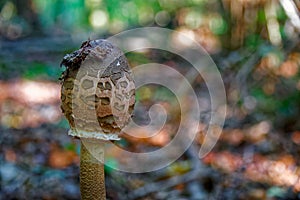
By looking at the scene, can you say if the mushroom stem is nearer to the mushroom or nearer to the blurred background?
the mushroom

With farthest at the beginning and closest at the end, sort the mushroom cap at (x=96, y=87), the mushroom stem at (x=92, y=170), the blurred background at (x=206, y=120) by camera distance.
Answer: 1. the blurred background at (x=206, y=120)
2. the mushroom stem at (x=92, y=170)
3. the mushroom cap at (x=96, y=87)

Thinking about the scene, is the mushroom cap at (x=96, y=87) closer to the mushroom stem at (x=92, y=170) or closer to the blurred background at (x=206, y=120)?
the mushroom stem at (x=92, y=170)

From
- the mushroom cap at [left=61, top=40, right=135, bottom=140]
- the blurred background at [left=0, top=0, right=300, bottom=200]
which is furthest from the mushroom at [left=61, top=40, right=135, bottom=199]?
the blurred background at [left=0, top=0, right=300, bottom=200]

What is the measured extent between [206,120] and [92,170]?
89.2 inches

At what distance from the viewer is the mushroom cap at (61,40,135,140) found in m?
1.61

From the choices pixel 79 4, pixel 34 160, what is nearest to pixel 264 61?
pixel 34 160

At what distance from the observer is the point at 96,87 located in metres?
1.60

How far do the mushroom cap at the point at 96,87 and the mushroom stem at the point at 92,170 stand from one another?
0.41 ft

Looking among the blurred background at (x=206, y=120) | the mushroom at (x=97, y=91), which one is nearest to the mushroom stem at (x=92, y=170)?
the mushroom at (x=97, y=91)

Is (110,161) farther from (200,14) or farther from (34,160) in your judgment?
(200,14)

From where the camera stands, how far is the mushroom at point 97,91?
1.61 meters

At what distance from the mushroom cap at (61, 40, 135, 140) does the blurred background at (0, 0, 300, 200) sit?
1133 millimetres

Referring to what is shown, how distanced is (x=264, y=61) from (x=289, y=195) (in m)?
1.64

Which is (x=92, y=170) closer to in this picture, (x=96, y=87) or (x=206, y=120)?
(x=96, y=87)
